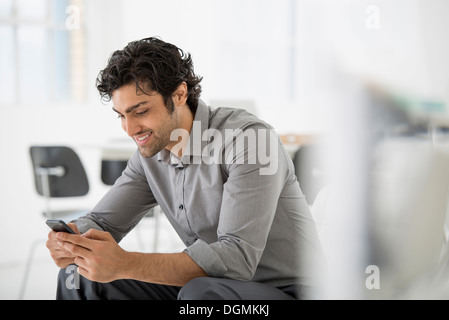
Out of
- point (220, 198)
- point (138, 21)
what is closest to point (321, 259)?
point (220, 198)

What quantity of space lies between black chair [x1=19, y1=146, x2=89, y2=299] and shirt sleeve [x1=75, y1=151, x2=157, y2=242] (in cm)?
112

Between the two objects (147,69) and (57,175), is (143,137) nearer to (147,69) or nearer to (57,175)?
(147,69)

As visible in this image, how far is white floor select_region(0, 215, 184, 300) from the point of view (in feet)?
7.98

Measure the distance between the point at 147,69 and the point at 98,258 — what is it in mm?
417

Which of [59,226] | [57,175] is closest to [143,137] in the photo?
[59,226]

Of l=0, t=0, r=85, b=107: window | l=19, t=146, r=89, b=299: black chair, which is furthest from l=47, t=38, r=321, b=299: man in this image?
l=0, t=0, r=85, b=107: window

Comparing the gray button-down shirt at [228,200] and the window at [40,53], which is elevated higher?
the window at [40,53]

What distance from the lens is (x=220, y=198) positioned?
1117mm

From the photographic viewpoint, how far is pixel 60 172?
252 cm

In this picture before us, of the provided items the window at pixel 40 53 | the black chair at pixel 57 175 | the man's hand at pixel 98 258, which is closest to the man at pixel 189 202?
the man's hand at pixel 98 258

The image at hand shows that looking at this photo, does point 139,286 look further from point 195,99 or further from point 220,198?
point 195,99

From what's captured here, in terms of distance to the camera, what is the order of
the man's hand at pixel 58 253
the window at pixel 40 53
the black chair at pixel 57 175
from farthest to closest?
the window at pixel 40 53
the black chair at pixel 57 175
the man's hand at pixel 58 253

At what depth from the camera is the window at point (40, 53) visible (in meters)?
3.76

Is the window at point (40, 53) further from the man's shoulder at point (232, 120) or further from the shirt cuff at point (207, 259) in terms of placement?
the shirt cuff at point (207, 259)
